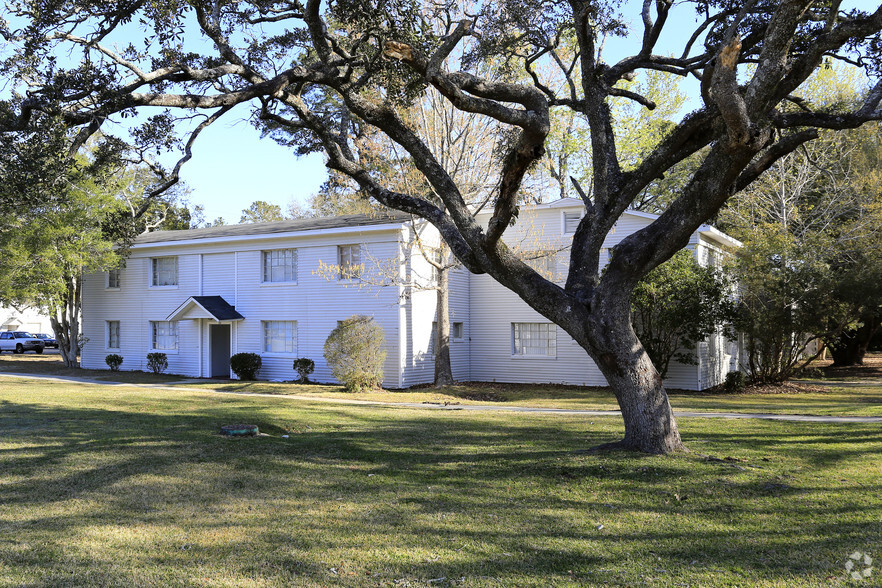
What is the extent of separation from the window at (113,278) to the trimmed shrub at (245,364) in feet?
28.7

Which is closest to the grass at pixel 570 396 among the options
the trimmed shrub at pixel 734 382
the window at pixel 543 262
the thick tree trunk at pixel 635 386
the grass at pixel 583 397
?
the grass at pixel 583 397

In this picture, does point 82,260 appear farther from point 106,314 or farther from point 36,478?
point 36,478

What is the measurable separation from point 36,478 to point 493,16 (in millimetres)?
11448

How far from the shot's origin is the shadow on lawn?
5.34 m

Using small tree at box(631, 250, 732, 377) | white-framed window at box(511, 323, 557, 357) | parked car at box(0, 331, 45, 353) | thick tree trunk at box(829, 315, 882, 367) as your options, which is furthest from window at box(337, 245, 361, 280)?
parked car at box(0, 331, 45, 353)

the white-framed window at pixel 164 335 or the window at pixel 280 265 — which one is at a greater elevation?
the window at pixel 280 265

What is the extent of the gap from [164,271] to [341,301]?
970cm

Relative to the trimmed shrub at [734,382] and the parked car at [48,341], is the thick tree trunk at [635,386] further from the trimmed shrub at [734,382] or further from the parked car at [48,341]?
the parked car at [48,341]

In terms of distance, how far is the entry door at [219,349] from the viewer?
26.3 metres

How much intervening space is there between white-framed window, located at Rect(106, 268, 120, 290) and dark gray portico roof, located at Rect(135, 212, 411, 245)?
1986mm

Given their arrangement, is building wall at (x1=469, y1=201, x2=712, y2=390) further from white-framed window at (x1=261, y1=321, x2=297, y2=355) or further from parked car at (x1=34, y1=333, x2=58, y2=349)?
parked car at (x1=34, y1=333, x2=58, y2=349)

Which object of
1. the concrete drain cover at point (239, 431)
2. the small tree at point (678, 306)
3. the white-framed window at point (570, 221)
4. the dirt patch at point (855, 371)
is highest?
the white-framed window at point (570, 221)

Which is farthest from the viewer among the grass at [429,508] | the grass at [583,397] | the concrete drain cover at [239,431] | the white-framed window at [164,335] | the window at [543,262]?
the white-framed window at [164,335]

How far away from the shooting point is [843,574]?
191 inches
